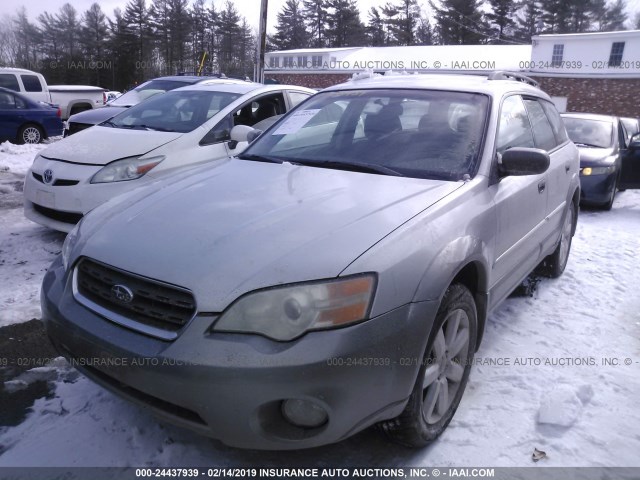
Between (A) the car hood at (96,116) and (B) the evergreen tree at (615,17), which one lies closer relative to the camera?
(A) the car hood at (96,116)

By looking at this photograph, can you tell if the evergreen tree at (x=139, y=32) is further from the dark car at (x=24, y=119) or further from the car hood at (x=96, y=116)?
the car hood at (x=96, y=116)

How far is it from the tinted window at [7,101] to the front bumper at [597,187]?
11705mm

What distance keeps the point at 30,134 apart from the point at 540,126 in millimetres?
11714

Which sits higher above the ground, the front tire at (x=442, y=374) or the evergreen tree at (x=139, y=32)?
the evergreen tree at (x=139, y=32)

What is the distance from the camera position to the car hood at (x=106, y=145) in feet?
15.6

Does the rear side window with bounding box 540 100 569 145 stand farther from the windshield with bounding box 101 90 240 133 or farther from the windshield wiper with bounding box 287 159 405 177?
the windshield with bounding box 101 90 240 133

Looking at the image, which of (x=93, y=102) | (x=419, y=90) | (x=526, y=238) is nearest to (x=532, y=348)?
(x=526, y=238)

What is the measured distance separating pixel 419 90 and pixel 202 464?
2.49 meters

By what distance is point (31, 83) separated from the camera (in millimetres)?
14430

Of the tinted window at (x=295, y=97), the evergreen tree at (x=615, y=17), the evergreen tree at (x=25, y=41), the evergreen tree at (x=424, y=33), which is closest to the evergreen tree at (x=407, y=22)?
the evergreen tree at (x=424, y=33)

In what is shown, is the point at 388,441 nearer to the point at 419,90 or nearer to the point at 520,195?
the point at 520,195

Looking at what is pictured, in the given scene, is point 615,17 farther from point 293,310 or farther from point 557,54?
point 293,310

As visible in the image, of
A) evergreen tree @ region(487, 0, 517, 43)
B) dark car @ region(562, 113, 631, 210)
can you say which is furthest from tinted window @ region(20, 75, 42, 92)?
evergreen tree @ region(487, 0, 517, 43)

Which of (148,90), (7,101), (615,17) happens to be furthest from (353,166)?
(615,17)
